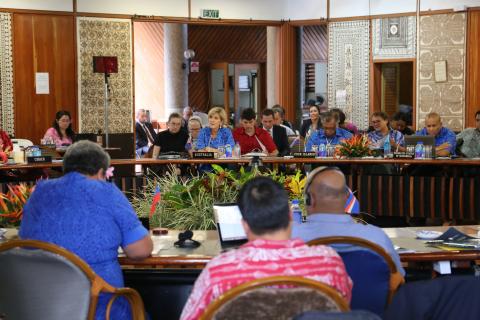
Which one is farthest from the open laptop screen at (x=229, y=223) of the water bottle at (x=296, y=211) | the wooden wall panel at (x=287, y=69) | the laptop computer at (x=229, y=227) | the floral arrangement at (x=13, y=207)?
the wooden wall panel at (x=287, y=69)

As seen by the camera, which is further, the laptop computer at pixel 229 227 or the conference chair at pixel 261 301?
the laptop computer at pixel 229 227

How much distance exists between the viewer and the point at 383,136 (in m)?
10.3

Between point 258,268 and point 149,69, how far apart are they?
1574cm

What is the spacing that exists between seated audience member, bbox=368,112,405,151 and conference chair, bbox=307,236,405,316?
22.9 ft

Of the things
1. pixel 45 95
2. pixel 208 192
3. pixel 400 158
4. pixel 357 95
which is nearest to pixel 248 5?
pixel 357 95

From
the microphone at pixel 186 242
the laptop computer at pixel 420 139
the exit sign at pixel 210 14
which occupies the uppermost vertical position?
the exit sign at pixel 210 14

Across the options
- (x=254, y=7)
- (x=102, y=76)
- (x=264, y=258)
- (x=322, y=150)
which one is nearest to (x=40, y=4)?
(x=102, y=76)

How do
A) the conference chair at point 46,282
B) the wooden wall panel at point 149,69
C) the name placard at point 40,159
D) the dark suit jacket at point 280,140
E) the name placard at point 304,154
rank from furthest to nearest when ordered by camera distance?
the wooden wall panel at point 149,69 < the dark suit jacket at point 280,140 < the name placard at point 304,154 < the name placard at point 40,159 < the conference chair at point 46,282

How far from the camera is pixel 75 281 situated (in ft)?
10.2

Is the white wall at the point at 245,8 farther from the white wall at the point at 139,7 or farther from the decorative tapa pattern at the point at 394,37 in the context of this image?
the decorative tapa pattern at the point at 394,37

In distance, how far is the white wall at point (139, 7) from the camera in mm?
12367

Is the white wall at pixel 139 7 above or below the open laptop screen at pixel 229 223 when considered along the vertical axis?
above

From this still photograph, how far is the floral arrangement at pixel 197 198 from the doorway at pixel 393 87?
797cm

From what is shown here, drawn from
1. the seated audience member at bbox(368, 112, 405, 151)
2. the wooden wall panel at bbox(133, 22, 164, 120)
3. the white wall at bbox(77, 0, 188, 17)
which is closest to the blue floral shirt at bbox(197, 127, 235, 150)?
the seated audience member at bbox(368, 112, 405, 151)
